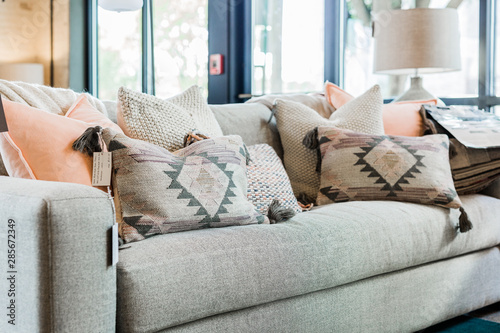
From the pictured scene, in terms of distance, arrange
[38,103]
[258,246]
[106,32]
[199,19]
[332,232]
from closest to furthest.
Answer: [258,246]
[332,232]
[38,103]
[199,19]
[106,32]

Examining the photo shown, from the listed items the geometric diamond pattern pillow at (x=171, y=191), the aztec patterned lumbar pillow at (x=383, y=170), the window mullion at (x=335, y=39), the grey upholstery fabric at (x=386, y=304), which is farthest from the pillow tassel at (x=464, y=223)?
the window mullion at (x=335, y=39)

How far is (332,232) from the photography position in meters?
1.55

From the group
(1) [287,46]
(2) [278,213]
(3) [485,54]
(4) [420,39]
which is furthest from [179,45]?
(2) [278,213]

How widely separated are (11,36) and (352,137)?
579cm

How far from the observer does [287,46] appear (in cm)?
457

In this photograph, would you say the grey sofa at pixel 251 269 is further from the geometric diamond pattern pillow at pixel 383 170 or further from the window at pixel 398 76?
the window at pixel 398 76

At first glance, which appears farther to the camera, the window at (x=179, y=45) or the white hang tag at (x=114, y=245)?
the window at (x=179, y=45)

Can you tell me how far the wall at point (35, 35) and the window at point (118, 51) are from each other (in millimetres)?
419

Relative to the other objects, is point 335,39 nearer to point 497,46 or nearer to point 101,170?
point 497,46

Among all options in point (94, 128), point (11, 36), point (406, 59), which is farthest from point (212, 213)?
point (11, 36)

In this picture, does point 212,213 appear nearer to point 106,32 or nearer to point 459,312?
point 459,312

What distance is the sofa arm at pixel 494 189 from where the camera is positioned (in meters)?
2.23

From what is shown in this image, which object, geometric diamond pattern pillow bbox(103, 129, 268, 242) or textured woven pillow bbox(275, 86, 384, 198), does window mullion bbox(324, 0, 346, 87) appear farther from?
geometric diamond pattern pillow bbox(103, 129, 268, 242)

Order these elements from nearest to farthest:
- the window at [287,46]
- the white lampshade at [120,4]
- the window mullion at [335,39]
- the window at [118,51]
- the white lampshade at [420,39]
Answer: the white lampshade at [420,39], the white lampshade at [120,4], the window mullion at [335,39], the window at [287,46], the window at [118,51]
